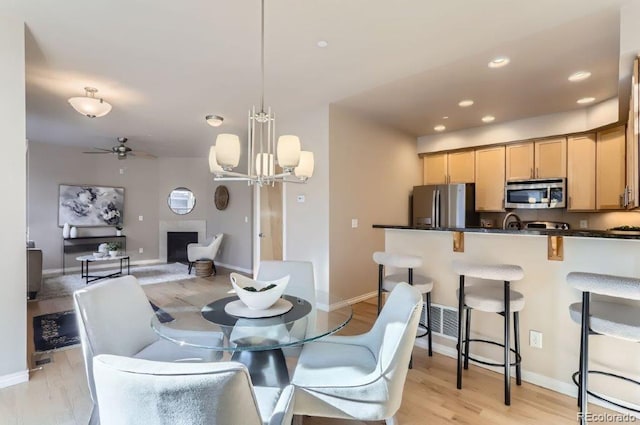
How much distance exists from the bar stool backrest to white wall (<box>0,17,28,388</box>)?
374cm

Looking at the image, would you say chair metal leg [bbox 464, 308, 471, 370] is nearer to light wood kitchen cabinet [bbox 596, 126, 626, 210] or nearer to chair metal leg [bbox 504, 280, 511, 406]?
chair metal leg [bbox 504, 280, 511, 406]

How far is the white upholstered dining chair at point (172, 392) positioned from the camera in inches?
30.3

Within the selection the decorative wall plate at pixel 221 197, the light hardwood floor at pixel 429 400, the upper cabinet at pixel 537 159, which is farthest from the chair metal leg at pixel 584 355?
the decorative wall plate at pixel 221 197

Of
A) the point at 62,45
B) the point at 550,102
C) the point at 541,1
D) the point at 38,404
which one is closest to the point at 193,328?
the point at 38,404

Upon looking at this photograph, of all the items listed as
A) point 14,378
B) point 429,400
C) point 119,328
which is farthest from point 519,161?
point 14,378

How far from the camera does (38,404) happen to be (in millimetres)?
2098

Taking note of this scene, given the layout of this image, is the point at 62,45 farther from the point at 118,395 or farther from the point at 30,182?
the point at 30,182

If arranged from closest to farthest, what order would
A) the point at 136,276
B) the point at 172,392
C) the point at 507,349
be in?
the point at 172,392
the point at 507,349
the point at 136,276

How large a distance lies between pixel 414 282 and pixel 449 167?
3250 millimetres

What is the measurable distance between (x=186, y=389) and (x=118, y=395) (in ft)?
A: 0.67

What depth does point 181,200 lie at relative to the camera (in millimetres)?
8117

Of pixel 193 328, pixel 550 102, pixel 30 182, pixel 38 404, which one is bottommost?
pixel 38 404

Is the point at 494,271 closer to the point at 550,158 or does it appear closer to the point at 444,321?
the point at 444,321

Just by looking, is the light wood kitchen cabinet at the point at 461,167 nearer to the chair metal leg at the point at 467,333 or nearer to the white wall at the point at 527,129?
the white wall at the point at 527,129
